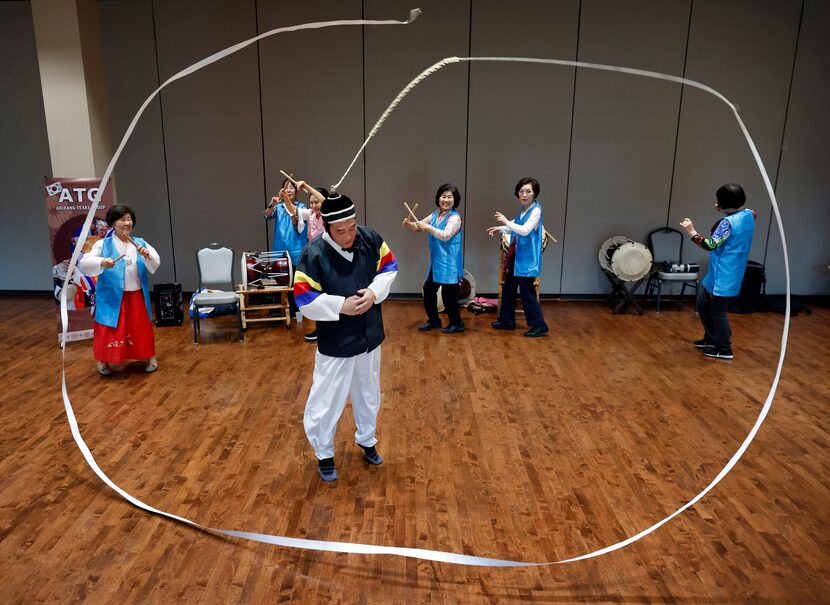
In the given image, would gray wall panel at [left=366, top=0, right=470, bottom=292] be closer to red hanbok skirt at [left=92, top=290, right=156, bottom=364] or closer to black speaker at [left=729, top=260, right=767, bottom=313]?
red hanbok skirt at [left=92, top=290, right=156, bottom=364]

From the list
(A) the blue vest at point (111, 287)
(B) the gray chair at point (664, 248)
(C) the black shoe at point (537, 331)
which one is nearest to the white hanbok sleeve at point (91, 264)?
(A) the blue vest at point (111, 287)

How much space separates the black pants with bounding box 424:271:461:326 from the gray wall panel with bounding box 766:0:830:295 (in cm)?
382

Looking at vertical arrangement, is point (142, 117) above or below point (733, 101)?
below

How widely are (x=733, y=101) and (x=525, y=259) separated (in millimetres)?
3236

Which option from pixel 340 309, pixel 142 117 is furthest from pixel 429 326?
pixel 142 117

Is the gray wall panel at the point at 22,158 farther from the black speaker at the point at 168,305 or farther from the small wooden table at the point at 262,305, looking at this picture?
the small wooden table at the point at 262,305

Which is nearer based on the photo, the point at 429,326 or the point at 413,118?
the point at 429,326

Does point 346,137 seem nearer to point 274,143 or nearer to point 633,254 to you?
point 274,143

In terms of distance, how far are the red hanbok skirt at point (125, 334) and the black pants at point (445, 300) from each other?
95.3 inches

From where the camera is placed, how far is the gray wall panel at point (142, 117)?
645 centimetres

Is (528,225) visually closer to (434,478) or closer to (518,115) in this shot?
(518,115)

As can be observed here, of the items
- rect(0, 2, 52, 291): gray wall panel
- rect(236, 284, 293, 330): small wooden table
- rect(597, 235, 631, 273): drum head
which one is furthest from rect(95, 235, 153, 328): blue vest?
rect(597, 235, 631, 273): drum head

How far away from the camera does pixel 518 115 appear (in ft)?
21.9

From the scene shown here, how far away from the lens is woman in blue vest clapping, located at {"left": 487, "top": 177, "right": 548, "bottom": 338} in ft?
17.5
